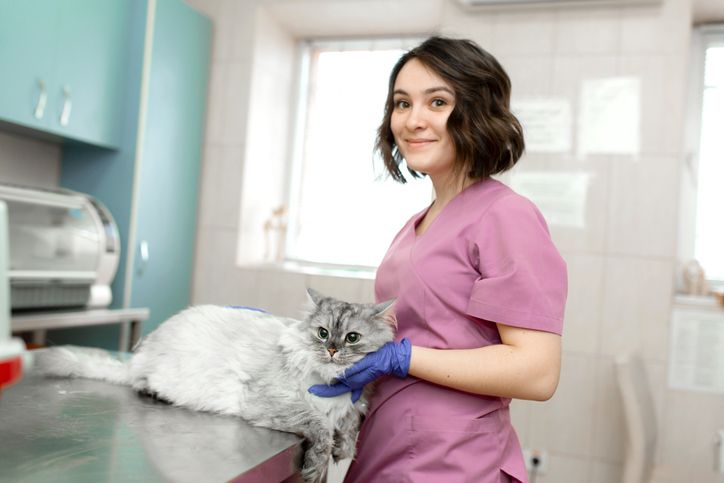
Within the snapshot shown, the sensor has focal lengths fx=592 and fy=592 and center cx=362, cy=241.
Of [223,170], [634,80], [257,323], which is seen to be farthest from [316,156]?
[257,323]

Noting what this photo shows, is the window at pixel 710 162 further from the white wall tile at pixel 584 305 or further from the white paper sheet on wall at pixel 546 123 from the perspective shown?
the white paper sheet on wall at pixel 546 123

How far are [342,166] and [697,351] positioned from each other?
2.22m

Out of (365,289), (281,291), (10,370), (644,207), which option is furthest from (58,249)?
(644,207)

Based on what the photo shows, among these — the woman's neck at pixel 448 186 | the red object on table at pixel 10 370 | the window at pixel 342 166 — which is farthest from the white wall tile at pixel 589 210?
the red object on table at pixel 10 370

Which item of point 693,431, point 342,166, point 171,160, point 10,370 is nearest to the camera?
point 10,370

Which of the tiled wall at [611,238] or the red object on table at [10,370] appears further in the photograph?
the tiled wall at [611,238]

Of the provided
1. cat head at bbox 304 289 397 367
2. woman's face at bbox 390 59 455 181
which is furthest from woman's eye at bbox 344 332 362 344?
woman's face at bbox 390 59 455 181

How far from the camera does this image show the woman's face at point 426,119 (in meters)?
1.28

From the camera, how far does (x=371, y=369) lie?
3.63ft

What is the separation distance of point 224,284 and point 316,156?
1.04 meters

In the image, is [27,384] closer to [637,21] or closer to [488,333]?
[488,333]

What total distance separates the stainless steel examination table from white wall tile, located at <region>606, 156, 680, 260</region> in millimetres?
2310

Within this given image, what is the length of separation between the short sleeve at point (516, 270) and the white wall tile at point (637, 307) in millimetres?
1869

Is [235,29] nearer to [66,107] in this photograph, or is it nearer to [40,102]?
[66,107]
